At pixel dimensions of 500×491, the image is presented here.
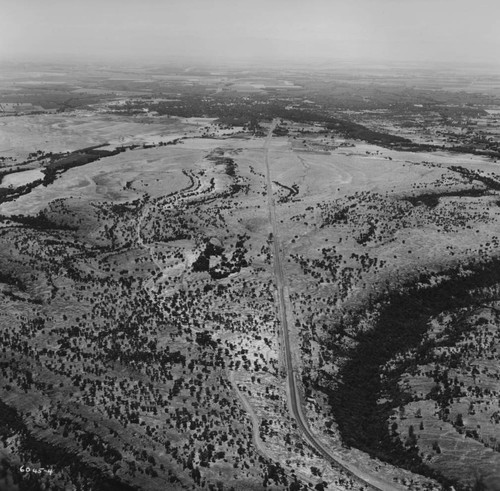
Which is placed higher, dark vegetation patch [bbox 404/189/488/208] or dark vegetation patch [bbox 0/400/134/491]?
dark vegetation patch [bbox 404/189/488/208]

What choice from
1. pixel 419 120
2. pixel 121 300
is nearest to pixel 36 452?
pixel 121 300

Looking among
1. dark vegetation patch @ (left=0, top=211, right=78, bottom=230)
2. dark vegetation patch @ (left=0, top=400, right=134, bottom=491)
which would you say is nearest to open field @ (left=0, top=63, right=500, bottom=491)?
dark vegetation patch @ (left=0, top=400, right=134, bottom=491)

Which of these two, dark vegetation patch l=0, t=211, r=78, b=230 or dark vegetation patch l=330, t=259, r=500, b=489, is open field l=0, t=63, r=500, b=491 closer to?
dark vegetation patch l=330, t=259, r=500, b=489

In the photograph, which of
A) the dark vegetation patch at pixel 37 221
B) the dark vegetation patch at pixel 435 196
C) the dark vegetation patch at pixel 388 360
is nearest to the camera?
the dark vegetation patch at pixel 388 360

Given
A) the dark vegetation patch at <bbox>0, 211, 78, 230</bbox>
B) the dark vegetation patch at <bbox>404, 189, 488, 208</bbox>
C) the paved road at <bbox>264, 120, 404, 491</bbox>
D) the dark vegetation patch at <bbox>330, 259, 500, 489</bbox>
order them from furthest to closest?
1. the dark vegetation patch at <bbox>404, 189, 488, 208</bbox>
2. the dark vegetation patch at <bbox>0, 211, 78, 230</bbox>
3. the dark vegetation patch at <bbox>330, 259, 500, 489</bbox>
4. the paved road at <bbox>264, 120, 404, 491</bbox>

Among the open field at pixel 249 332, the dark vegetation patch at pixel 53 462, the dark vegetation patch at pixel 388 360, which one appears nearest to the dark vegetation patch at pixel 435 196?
the open field at pixel 249 332

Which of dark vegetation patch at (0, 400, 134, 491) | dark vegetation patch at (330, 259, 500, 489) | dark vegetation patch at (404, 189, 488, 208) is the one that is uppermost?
dark vegetation patch at (404, 189, 488, 208)

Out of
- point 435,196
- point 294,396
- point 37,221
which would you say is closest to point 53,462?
point 294,396

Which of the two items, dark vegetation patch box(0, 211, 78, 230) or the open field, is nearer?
the open field

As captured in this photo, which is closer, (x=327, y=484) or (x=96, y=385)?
(x=327, y=484)

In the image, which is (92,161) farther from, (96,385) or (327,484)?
(327,484)

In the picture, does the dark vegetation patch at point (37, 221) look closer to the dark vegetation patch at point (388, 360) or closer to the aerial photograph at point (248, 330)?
the aerial photograph at point (248, 330)
